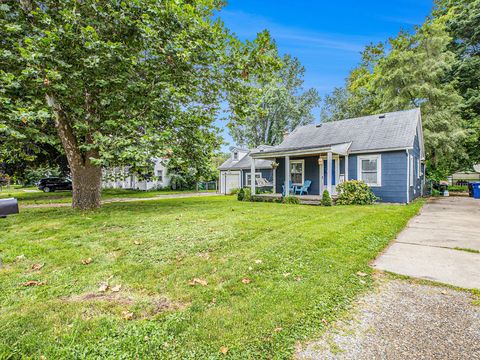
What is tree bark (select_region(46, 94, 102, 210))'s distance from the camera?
28.8 ft

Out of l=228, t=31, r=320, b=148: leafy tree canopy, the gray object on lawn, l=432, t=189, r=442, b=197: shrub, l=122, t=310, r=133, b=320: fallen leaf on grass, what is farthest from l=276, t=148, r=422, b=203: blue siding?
l=228, t=31, r=320, b=148: leafy tree canopy

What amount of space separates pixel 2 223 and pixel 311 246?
8290mm

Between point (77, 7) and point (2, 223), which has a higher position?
point (77, 7)

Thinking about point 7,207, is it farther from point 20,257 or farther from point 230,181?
point 230,181

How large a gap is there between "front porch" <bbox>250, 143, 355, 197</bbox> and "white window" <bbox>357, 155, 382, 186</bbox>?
0.66 m

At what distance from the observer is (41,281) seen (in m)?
3.36

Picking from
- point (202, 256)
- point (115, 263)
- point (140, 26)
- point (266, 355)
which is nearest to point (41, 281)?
point (115, 263)

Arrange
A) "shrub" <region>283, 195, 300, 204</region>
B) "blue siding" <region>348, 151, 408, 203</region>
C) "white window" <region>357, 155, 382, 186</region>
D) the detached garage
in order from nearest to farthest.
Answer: "blue siding" <region>348, 151, 408, 203</region> → "shrub" <region>283, 195, 300, 204</region> → "white window" <region>357, 155, 382, 186</region> → the detached garage

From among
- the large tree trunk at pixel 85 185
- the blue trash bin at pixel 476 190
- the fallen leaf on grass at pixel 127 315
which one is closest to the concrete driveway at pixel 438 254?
the fallen leaf on grass at pixel 127 315

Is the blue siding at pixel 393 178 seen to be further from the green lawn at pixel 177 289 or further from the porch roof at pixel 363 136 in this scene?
the green lawn at pixel 177 289

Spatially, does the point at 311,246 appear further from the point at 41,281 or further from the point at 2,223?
the point at 2,223

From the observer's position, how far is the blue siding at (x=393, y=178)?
12539 mm

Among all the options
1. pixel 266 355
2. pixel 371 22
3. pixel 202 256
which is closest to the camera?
pixel 266 355

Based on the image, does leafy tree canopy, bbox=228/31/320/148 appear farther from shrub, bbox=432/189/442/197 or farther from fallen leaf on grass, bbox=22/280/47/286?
fallen leaf on grass, bbox=22/280/47/286
